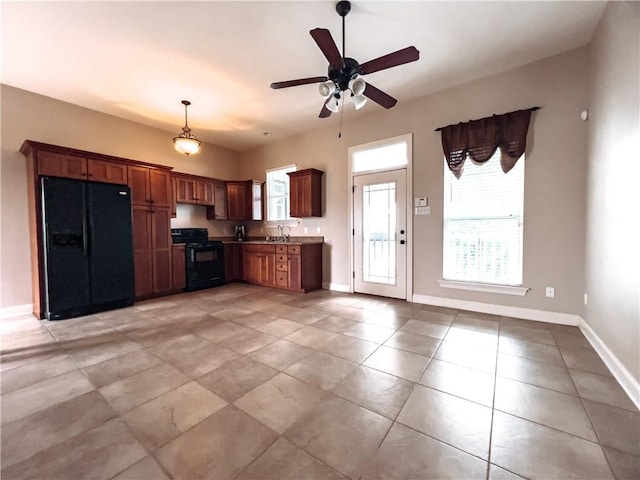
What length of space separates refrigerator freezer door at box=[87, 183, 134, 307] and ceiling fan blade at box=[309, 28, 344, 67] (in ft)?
11.8

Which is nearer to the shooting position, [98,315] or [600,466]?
[600,466]

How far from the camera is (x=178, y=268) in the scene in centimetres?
489

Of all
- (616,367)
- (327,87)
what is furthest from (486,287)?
(327,87)

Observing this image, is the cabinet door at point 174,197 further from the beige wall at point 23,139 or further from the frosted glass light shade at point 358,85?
the frosted glass light shade at point 358,85

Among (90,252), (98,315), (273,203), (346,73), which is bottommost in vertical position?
(98,315)

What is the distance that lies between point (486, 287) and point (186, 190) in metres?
5.49

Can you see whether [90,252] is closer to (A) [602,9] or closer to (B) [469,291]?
(B) [469,291]

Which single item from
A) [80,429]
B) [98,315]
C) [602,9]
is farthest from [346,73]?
[98,315]

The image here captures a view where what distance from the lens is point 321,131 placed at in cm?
512

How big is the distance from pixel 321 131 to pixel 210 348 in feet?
13.9

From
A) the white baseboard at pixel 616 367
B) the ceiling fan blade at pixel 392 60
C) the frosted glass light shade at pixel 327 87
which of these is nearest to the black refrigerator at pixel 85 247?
the frosted glass light shade at pixel 327 87

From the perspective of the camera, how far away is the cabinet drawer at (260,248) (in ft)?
17.2

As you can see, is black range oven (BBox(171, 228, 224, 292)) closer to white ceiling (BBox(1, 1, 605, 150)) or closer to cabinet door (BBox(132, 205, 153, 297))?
cabinet door (BBox(132, 205, 153, 297))

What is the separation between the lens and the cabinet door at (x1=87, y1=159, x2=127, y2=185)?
12.5ft
